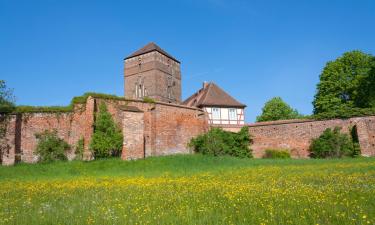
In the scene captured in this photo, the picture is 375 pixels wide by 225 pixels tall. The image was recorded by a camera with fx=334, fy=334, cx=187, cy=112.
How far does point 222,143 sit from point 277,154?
16.8 feet

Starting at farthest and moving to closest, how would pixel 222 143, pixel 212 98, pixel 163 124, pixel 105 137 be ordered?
pixel 212 98
pixel 222 143
pixel 163 124
pixel 105 137

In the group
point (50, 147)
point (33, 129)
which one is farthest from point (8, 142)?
point (50, 147)

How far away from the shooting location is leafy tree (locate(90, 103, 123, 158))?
72.5 ft

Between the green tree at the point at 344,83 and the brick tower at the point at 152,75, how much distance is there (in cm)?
2029

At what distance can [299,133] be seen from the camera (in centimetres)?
2934

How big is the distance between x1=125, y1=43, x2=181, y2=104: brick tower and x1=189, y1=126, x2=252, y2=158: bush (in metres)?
18.6

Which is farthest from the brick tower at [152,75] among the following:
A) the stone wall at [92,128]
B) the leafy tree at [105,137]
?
the leafy tree at [105,137]

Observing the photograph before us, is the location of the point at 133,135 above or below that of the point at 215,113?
below

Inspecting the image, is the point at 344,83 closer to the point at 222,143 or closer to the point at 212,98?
the point at 212,98

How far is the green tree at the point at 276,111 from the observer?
51.1 meters

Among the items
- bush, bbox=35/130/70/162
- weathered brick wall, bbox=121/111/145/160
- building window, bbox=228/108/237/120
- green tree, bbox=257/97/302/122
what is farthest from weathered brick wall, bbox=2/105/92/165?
green tree, bbox=257/97/302/122

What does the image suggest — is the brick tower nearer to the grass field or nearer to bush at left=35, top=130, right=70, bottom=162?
bush at left=35, top=130, right=70, bottom=162

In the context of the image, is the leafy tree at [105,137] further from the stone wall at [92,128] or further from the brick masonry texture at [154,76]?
the brick masonry texture at [154,76]

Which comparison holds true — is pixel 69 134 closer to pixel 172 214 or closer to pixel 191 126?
pixel 191 126
